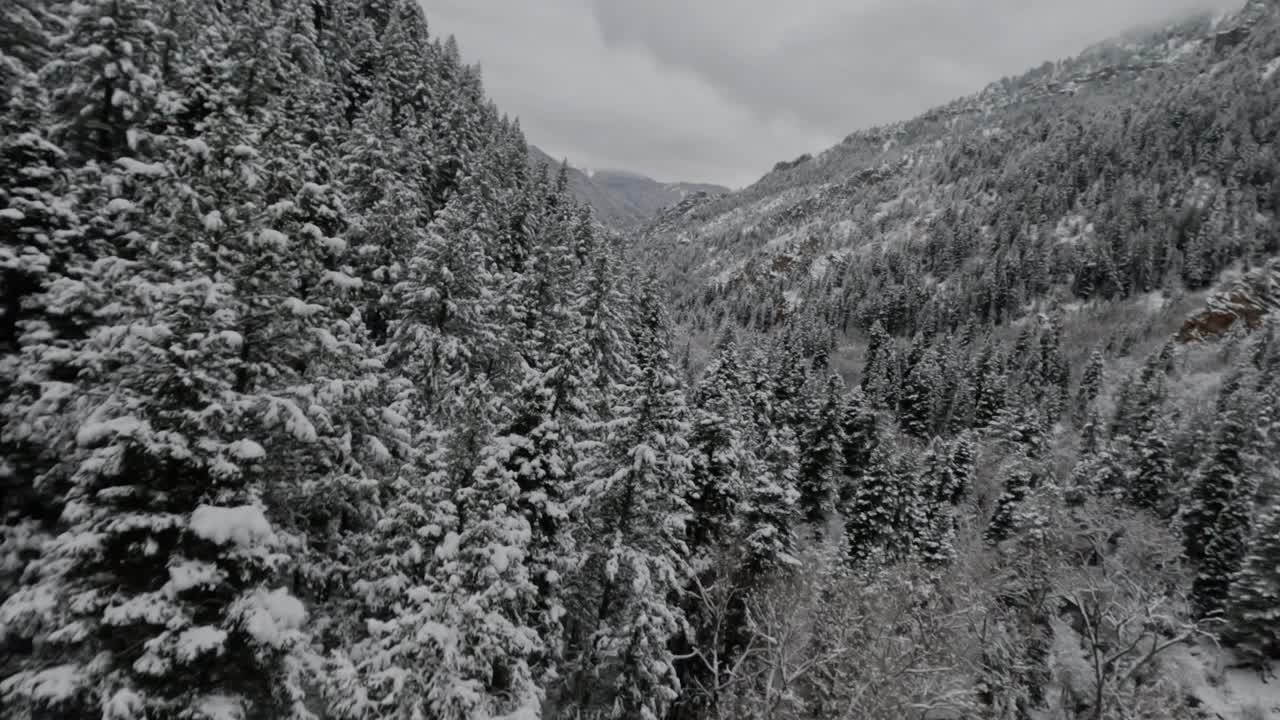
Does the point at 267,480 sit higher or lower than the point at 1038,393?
lower

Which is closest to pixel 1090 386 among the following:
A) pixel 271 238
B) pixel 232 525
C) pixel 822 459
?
pixel 822 459

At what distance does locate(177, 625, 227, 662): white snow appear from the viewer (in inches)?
326

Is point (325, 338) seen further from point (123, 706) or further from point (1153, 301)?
point (1153, 301)

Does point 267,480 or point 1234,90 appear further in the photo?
point 1234,90

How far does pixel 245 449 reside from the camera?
30.6 feet

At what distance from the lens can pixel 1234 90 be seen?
189250 millimetres

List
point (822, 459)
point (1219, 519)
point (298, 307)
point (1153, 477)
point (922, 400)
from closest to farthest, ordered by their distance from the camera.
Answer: point (298, 307) → point (1219, 519) → point (1153, 477) → point (822, 459) → point (922, 400)

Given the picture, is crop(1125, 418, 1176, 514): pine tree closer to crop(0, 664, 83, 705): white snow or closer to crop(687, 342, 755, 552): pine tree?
crop(687, 342, 755, 552): pine tree

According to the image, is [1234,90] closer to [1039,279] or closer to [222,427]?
[1039,279]

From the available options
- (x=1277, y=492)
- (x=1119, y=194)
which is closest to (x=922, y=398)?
(x=1277, y=492)

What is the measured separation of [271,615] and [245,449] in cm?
286

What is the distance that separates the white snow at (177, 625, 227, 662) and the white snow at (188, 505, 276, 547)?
1.32m

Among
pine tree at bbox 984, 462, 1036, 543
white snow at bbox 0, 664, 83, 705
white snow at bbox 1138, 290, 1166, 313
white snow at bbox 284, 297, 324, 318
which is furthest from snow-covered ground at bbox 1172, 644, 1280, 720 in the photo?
white snow at bbox 1138, 290, 1166, 313

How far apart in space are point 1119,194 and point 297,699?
220m
